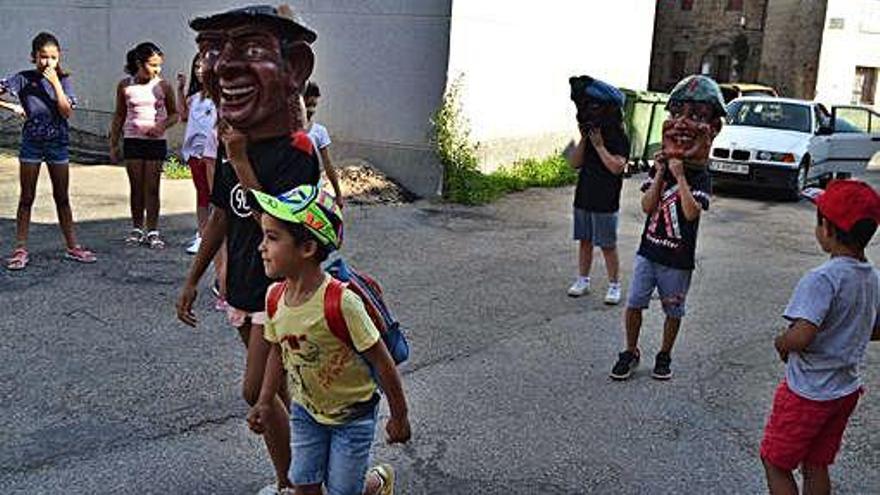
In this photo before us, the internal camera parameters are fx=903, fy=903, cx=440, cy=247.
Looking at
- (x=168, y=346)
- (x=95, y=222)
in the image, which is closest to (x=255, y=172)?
(x=168, y=346)

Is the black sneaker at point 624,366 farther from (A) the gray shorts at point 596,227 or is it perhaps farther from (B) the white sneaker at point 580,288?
(B) the white sneaker at point 580,288

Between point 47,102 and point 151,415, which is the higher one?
point 47,102

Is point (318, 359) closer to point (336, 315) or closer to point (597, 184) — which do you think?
point (336, 315)

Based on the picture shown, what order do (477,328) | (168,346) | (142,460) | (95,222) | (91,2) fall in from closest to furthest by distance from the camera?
(142,460) < (168,346) < (477,328) < (95,222) < (91,2)

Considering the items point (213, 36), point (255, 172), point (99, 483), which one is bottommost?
point (99, 483)

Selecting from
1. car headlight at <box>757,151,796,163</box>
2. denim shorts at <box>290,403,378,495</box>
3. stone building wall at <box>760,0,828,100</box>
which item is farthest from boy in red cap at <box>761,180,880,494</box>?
stone building wall at <box>760,0,828,100</box>

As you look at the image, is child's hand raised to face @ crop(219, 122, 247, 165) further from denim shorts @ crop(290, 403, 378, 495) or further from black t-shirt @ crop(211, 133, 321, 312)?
denim shorts @ crop(290, 403, 378, 495)

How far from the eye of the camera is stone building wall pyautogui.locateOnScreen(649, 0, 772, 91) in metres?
31.3

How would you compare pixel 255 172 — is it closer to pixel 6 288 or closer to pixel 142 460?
pixel 142 460

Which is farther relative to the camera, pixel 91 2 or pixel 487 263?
pixel 91 2

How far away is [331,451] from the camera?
10.4 ft

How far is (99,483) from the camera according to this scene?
12.5 ft

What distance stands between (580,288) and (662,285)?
2102 mm

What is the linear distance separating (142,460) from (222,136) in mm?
1508
